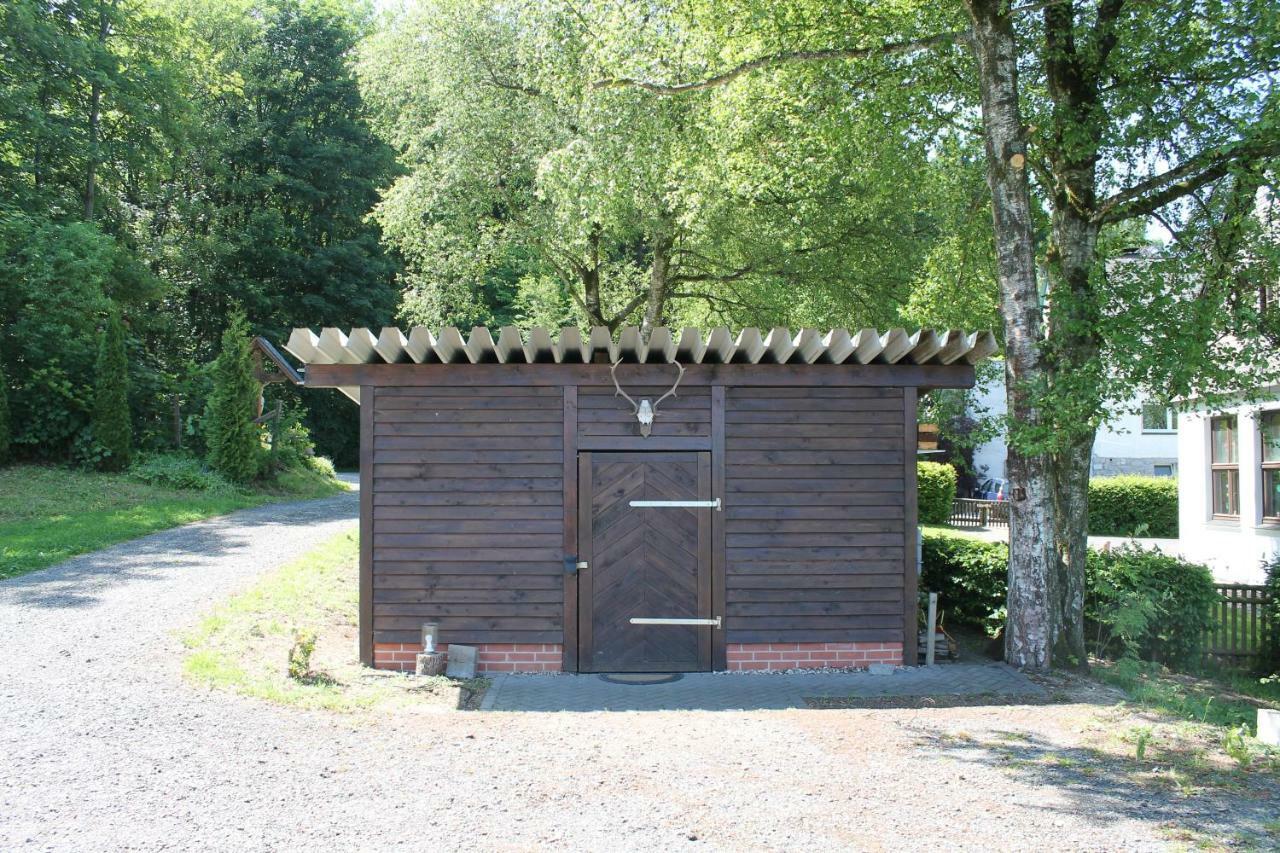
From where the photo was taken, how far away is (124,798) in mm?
4785

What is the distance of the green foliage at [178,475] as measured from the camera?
1936cm

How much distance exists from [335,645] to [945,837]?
6527mm

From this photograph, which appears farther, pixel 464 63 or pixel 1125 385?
pixel 464 63

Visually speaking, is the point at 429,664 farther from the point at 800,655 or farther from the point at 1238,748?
the point at 1238,748

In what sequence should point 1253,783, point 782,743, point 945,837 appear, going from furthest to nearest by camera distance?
point 782,743 < point 1253,783 < point 945,837

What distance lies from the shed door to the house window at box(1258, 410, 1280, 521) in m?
10.1

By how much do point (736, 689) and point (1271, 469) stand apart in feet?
35.5

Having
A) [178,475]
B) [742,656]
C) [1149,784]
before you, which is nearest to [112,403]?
[178,475]

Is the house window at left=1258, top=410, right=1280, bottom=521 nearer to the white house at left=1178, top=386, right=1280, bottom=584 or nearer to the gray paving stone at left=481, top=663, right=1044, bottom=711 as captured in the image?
the white house at left=1178, top=386, right=1280, bottom=584

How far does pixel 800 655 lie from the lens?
8.90m

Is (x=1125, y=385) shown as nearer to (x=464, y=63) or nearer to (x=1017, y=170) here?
(x=1017, y=170)

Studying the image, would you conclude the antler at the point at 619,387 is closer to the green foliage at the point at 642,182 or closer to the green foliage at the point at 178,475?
the green foliage at the point at 642,182

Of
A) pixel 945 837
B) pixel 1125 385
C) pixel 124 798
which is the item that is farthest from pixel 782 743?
pixel 1125 385

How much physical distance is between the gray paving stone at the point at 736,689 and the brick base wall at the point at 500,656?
18 centimetres
